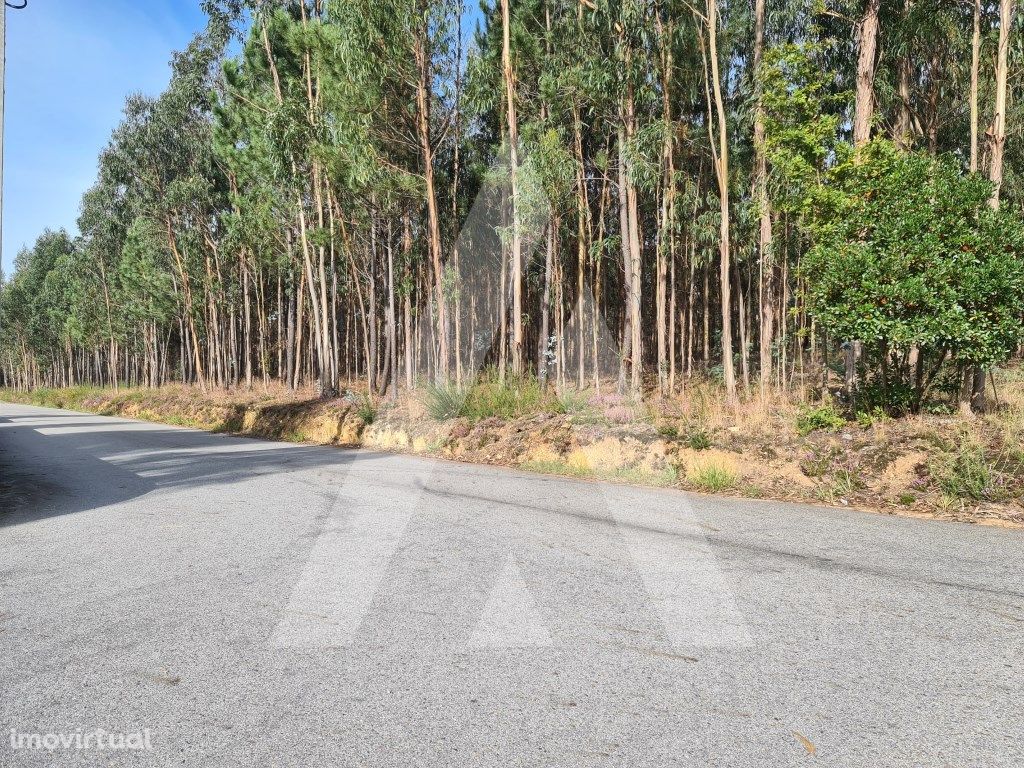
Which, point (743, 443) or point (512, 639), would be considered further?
point (743, 443)

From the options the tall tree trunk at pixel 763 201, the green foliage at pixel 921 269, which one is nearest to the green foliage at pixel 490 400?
the tall tree trunk at pixel 763 201

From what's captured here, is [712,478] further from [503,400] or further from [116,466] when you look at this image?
[116,466]

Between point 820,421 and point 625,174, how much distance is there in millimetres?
9567

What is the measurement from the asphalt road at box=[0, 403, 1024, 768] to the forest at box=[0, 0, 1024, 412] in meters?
3.98

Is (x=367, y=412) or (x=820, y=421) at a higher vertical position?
→ (x=820, y=421)

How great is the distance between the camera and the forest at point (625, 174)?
26.2 feet

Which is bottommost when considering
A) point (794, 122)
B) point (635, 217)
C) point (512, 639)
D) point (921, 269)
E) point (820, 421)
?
point (512, 639)

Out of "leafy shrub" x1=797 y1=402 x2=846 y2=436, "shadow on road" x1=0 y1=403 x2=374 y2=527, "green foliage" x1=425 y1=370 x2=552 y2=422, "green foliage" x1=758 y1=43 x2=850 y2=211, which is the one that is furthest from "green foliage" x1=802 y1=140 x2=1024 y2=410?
"shadow on road" x1=0 y1=403 x2=374 y2=527

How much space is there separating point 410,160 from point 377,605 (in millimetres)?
17028

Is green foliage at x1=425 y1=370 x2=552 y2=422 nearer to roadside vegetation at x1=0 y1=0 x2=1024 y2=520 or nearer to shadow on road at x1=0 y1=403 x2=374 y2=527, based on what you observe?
roadside vegetation at x1=0 y1=0 x2=1024 y2=520

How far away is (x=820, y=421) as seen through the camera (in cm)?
814

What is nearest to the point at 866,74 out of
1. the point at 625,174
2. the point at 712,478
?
the point at 625,174

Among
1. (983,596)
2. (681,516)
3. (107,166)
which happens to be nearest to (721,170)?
(681,516)

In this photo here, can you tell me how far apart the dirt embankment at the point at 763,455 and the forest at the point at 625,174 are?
55.1 inches
